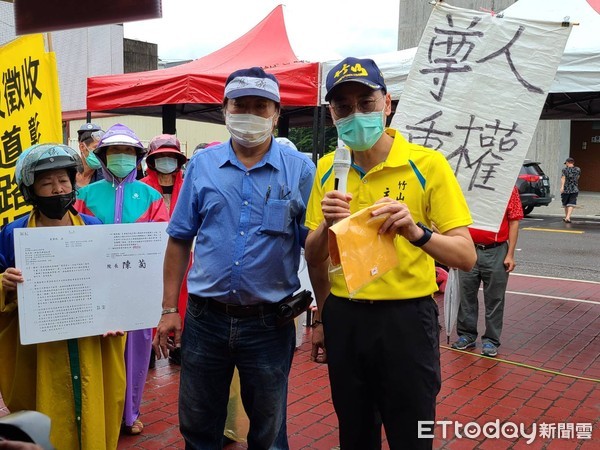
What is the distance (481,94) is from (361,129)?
220cm

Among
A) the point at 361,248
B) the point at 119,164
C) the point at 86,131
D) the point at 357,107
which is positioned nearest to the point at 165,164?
the point at 119,164

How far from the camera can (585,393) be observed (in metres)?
4.66

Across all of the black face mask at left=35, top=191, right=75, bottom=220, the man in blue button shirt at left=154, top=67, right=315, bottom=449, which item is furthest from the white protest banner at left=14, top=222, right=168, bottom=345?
the man in blue button shirt at left=154, top=67, right=315, bottom=449

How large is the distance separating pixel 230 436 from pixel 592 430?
2.43 meters

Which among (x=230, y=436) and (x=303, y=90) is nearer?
(x=230, y=436)

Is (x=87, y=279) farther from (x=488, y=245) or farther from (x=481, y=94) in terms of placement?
(x=488, y=245)

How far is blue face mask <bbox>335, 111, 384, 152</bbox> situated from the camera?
2.33 metres

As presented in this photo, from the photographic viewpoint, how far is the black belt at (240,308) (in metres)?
2.60

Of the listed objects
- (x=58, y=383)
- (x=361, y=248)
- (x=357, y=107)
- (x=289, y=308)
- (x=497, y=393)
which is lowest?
(x=497, y=393)

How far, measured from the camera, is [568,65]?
5.79 metres

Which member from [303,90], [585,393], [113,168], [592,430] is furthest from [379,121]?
[303,90]

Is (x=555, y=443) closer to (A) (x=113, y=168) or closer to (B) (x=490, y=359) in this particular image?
(B) (x=490, y=359)

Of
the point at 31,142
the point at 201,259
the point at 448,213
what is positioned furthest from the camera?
the point at 31,142

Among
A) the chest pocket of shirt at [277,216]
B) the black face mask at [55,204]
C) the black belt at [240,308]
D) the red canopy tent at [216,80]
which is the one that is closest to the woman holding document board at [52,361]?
the black face mask at [55,204]
